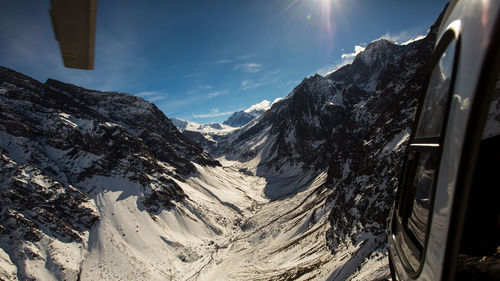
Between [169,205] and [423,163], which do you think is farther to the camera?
[169,205]

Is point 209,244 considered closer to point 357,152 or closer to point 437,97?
point 357,152

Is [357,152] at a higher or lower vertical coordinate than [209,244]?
higher

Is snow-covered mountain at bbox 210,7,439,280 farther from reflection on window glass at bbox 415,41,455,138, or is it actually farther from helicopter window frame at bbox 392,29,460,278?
reflection on window glass at bbox 415,41,455,138

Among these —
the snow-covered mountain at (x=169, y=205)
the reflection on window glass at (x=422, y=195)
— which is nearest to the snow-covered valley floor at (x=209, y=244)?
the snow-covered mountain at (x=169, y=205)

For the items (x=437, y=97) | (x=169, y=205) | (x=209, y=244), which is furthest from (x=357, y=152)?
(x=169, y=205)

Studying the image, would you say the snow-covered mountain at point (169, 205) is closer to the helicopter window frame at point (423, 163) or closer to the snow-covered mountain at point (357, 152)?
the snow-covered mountain at point (357, 152)

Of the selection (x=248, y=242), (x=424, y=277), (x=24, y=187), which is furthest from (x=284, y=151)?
(x=424, y=277)
